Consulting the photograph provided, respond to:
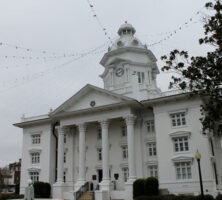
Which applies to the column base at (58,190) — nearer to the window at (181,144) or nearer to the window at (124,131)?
the window at (124,131)

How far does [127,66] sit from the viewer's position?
44312mm

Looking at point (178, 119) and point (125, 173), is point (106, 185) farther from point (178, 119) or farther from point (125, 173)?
point (178, 119)

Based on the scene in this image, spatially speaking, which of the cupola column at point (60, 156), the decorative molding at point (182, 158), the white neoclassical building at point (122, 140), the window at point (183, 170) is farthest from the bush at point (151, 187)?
the cupola column at point (60, 156)

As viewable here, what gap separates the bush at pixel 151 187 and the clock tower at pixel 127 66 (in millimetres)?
14230

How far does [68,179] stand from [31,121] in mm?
10231

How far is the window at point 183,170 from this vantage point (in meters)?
31.4

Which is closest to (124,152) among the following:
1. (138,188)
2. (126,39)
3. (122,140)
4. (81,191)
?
(122,140)

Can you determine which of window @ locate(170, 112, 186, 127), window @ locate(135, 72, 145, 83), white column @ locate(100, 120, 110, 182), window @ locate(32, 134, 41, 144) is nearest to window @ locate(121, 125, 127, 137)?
white column @ locate(100, 120, 110, 182)

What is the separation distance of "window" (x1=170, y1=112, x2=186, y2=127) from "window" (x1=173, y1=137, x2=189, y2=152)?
5.38 ft

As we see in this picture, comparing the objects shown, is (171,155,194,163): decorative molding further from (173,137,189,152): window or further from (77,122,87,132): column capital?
(77,122,87,132): column capital

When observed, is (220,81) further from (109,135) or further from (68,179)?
(68,179)

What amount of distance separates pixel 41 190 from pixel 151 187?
1468cm

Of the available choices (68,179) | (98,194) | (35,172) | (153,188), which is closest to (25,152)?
(35,172)

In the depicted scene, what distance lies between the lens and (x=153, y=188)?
29.9 meters
